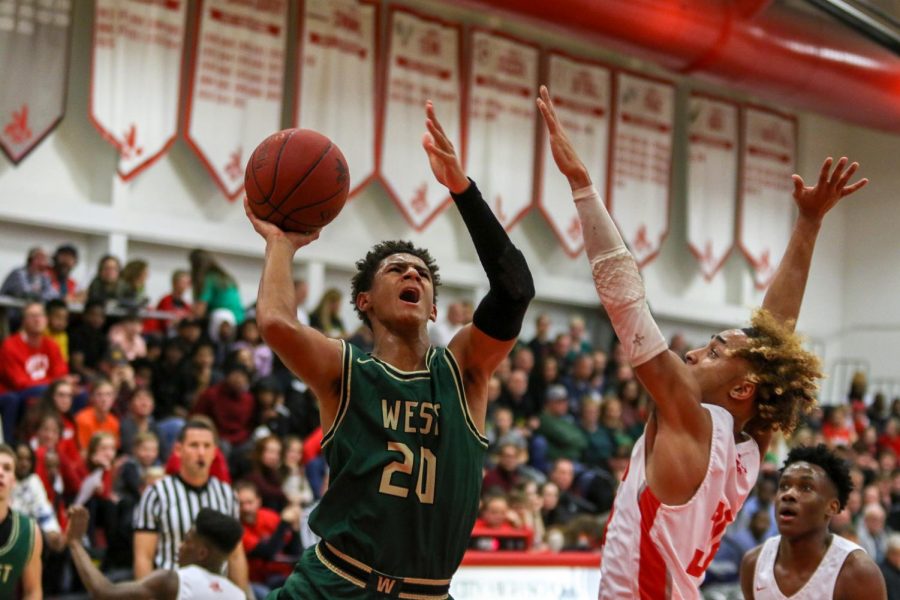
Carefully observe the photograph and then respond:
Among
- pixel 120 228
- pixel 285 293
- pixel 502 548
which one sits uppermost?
pixel 120 228

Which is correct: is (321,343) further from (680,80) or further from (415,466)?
(680,80)

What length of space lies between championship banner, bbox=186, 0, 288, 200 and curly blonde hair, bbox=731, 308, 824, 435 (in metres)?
10.3

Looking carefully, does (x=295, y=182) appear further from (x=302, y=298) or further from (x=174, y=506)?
(x=302, y=298)

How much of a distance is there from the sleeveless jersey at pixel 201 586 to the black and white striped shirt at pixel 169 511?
114cm

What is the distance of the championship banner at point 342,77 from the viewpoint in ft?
47.3

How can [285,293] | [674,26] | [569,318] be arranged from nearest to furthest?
[285,293] < [674,26] < [569,318]

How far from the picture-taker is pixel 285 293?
355 cm

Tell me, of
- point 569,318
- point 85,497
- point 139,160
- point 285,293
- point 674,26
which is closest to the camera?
point 285,293

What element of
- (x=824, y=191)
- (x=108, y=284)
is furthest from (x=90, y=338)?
(x=824, y=191)

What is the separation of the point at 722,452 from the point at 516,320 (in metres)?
0.70

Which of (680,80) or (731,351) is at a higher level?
(680,80)

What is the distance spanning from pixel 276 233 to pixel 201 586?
2887mm

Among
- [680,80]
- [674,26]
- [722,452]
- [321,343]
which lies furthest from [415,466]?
[680,80]

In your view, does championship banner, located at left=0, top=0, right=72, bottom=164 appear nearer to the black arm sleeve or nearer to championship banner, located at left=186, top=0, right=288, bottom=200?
championship banner, located at left=186, top=0, right=288, bottom=200
